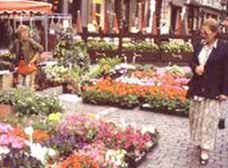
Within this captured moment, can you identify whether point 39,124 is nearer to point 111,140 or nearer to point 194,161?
point 111,140

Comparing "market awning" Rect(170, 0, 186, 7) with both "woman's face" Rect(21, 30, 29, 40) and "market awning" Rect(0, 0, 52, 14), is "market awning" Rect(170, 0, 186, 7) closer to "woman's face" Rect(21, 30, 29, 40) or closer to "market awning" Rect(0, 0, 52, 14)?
"market awning" Rect(0, 0, 52, 14)

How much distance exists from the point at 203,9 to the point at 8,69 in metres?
58.5

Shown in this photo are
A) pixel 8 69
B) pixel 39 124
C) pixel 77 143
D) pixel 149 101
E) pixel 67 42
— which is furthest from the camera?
pixel 67 42

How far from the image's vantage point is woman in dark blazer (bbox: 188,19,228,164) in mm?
8812

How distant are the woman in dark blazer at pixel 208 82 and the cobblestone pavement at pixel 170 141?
404 mm

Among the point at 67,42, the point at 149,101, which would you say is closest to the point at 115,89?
the point at 149,101

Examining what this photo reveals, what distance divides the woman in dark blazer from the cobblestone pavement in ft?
1.33

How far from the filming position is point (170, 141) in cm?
1074

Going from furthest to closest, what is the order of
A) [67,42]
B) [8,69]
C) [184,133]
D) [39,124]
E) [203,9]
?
[203,9]
[67,42]
[8,69]
[184,133]
[39,124]

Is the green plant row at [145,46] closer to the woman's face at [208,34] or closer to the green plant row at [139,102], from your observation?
the green plant row at [139,102]

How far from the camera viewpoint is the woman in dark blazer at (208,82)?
8.81 meters

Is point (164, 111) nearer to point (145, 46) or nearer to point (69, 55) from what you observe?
point (69, 55)

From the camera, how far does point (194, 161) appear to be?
9328 millimetres

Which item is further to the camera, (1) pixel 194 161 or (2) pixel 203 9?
(2) pixel 203 9
